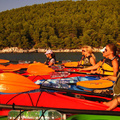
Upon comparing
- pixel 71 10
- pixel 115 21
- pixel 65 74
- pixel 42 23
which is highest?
pixel 71 10

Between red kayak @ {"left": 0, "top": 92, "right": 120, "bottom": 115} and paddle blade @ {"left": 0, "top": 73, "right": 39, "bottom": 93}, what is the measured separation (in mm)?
150

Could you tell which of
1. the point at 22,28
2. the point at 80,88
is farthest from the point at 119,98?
the point at 22,28

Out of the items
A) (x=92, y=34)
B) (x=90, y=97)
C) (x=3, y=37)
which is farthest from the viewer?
(x=3, y=37)

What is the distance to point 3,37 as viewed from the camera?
63.1 metres

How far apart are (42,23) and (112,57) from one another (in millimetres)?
61644

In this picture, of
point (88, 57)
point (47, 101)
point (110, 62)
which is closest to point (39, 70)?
point (88, 57)

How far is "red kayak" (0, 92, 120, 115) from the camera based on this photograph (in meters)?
2.40

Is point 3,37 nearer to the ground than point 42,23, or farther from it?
nearer to the ground

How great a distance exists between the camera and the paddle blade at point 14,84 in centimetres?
284

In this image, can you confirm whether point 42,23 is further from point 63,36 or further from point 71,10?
point 71,10

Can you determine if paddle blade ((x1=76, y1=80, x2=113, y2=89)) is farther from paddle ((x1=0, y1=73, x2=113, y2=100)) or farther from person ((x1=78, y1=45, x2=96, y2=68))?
person ((x1=78, y1=45, x2=96, y2=68))

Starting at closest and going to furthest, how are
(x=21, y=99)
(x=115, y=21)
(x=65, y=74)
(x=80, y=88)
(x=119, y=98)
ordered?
(x=119, y=98) → (x=21, y=99) → (x=80, y=88) → (x=65, y=74) → (x=115, y=21)

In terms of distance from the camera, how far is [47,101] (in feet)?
8.16

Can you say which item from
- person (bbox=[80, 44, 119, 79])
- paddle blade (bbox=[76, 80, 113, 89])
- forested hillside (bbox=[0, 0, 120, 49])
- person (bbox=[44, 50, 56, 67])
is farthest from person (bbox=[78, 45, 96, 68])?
forested hillside (bbox=[0, 0, 120, 49])
